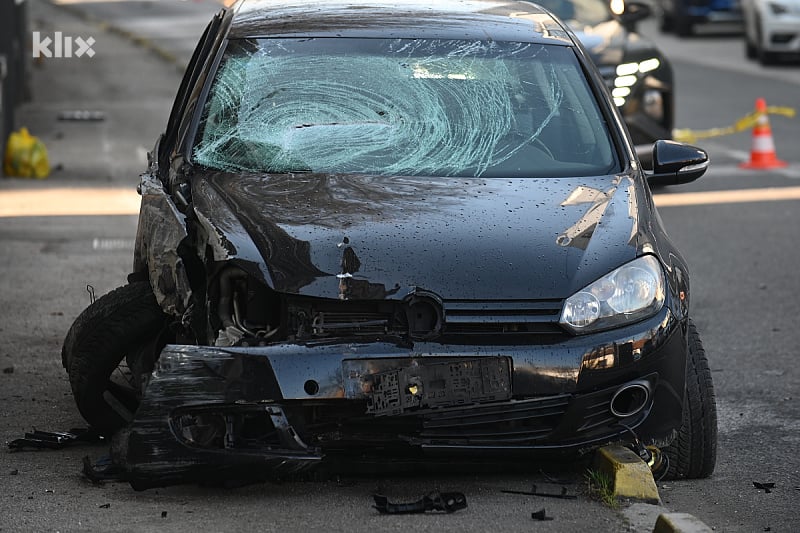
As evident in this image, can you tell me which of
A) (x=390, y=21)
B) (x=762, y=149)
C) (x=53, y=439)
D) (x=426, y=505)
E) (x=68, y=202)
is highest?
(x=390, y=21)

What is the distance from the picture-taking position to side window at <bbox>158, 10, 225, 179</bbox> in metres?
6.16

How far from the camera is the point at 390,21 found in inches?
255

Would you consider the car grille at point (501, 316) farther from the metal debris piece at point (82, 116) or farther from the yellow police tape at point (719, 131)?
the metal debris piece at point (82, 116)

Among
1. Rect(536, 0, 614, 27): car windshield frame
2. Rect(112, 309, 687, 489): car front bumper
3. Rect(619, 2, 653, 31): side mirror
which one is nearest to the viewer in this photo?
Rect(112, 309, 687, 489): car front bumper

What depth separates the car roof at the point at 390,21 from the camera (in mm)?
6391

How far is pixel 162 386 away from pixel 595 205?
5.43ft

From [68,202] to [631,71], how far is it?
4680 millimetres

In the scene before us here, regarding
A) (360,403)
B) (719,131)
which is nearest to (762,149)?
(719,131)

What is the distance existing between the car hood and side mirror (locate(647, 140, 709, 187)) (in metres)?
0.61

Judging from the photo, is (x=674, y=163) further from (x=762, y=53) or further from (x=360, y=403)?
(x=762, y=53)

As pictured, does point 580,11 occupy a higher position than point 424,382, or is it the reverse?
point 424,382

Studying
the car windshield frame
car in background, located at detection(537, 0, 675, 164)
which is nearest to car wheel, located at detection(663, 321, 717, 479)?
car in background, located at detection(537, 0, 675, 164)

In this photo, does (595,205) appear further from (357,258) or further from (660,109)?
(660,109)

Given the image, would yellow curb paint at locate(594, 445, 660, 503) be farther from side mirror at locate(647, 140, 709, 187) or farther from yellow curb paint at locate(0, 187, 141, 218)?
yellow curb paint at locate(0, 187, 141, 218)
